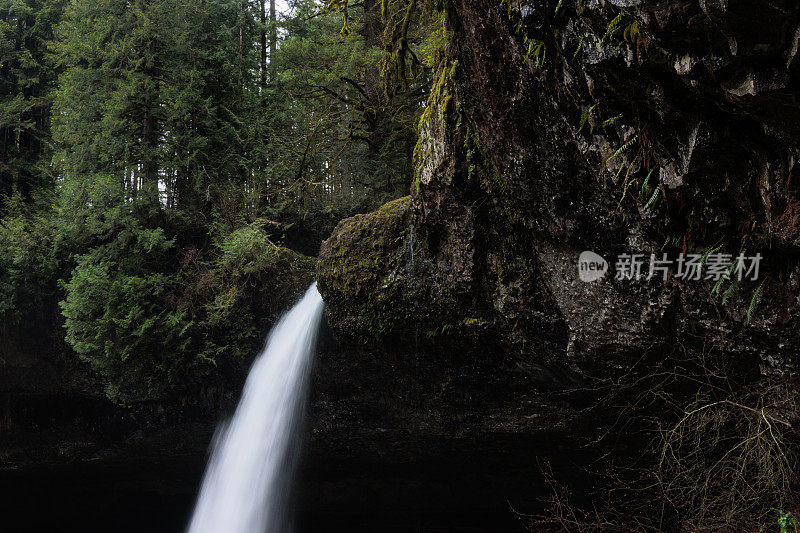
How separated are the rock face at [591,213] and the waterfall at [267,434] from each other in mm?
1119

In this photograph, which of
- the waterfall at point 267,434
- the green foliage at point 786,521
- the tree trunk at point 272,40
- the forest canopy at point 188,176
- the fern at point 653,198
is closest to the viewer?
the fern at point 653,198

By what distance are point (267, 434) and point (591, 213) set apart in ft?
18.9

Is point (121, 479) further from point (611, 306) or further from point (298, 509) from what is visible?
point (611, 306)

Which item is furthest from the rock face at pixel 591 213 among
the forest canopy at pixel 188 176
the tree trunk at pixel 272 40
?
the tree trunk at pixel 272 40

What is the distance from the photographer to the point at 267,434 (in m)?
7.20

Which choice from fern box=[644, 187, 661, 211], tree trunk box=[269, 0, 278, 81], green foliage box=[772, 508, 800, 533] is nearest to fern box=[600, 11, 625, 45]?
fern box=[644, 187, 661, 211]

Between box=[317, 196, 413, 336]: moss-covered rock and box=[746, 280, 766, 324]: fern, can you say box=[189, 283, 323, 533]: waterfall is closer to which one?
box=[317, 196, 413, 336]: moss-covered rock

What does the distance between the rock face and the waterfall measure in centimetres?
112

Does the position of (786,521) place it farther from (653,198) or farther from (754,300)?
(653,198)

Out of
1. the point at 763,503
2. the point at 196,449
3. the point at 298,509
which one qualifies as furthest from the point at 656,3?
the point at 196,449

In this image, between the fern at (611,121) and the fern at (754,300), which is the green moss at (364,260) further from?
the fern at (754,300)

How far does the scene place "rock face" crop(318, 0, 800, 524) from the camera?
2.73m

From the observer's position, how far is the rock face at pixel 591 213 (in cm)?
273

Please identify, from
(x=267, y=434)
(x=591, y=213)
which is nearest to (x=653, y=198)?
(x=591, y=213)
